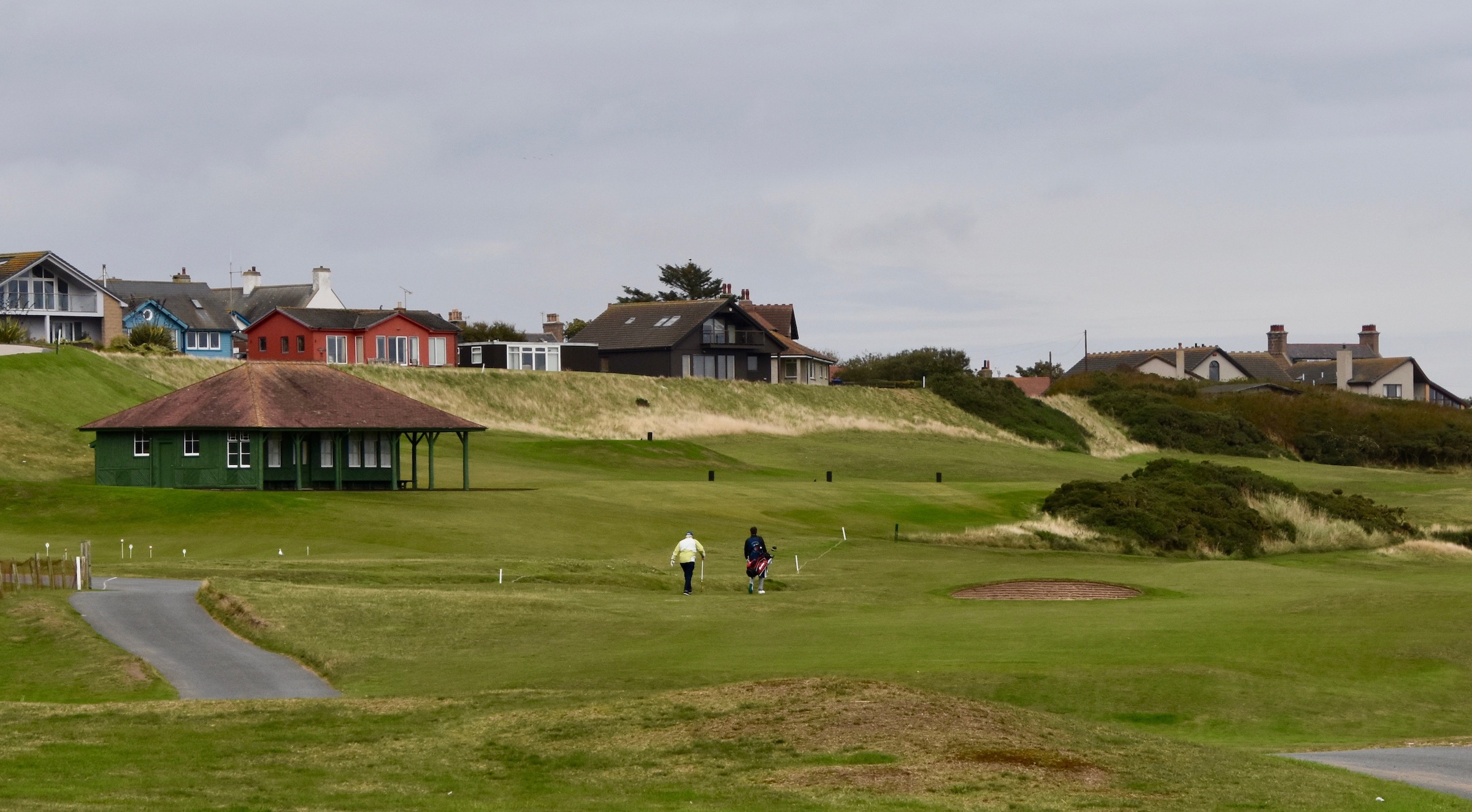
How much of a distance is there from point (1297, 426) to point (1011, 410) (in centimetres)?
2324

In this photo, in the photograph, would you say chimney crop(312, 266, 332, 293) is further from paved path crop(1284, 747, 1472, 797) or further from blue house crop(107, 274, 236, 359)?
paved path crop(1284, 747, 1472, 797)

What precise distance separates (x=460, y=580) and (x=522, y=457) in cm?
4362

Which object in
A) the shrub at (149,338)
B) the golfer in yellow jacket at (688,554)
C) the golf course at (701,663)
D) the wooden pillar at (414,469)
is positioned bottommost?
the golf course at (701,663)

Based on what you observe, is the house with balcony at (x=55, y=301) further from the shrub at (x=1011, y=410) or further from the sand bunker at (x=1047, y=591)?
the sand bunker at (x=1047, y=591)

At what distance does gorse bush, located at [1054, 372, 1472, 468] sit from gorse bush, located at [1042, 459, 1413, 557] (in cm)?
4701

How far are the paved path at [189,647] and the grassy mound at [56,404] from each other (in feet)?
98.5

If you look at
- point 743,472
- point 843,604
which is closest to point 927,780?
point 843,604

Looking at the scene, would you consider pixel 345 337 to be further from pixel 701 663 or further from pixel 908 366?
pixel 701 663

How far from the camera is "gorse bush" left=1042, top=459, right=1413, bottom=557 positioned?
58.6 metres

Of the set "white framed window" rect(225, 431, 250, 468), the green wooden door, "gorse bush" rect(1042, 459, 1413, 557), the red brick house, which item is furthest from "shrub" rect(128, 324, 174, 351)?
"gorse bush" rect(1042, 459, 1413, 557)

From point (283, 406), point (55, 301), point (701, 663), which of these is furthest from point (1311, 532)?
point (55, 301)

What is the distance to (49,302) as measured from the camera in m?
106

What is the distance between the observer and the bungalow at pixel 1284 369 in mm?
156875

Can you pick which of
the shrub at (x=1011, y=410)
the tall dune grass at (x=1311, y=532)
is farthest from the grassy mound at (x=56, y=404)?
the shrub at (x=1011, y=410)
